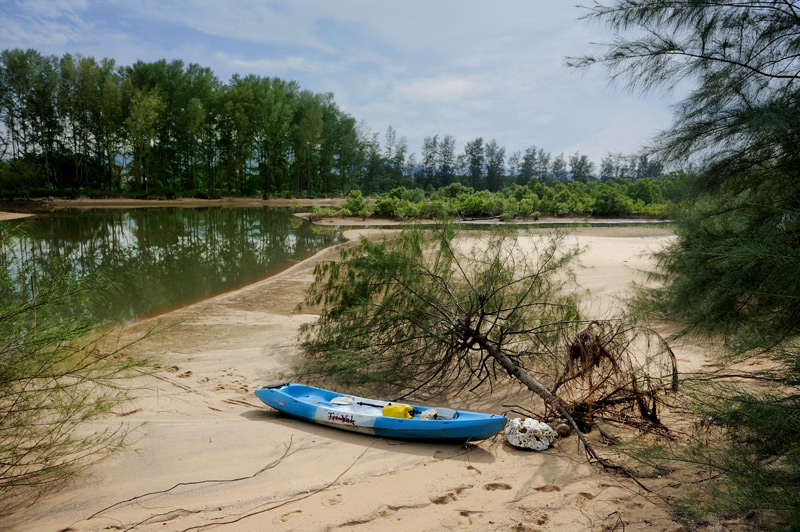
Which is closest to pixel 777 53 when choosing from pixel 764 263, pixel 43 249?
pixel 764 263

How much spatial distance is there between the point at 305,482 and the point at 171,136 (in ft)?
160

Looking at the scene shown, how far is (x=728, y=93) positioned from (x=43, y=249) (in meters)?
20.2

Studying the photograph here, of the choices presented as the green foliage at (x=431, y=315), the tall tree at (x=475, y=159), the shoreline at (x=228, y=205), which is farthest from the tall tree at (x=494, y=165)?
the green foliage at (x=431, y=315)

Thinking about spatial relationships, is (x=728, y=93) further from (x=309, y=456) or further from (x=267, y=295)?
(x=267, y=295)

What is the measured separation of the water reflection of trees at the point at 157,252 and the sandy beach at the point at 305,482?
→ 1641 millimetres

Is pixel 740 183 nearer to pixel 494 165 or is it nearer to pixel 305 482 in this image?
pixel 305 482

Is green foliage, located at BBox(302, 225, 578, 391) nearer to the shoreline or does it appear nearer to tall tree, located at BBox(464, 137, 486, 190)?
the shoreline

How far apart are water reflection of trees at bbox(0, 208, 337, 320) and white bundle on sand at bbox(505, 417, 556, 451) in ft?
14.2

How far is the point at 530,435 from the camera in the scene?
496cm

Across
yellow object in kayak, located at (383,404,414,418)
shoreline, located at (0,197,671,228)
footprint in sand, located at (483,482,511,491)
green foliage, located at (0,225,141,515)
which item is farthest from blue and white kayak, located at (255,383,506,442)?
shoreline, located at (0,197,671,228)

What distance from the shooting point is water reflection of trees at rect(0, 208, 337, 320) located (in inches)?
435

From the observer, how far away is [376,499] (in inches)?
156

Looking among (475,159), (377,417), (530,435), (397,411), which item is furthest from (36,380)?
(475,159)

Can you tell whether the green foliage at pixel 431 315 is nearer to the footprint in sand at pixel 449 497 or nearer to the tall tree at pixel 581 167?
the footprint in sand at pixel 449 497
